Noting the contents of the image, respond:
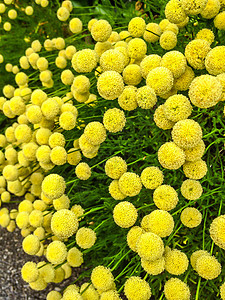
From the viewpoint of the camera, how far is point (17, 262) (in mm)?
1561

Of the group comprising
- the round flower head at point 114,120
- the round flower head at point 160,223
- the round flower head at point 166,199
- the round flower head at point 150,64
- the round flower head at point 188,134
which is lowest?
the round flower head at point 160,223

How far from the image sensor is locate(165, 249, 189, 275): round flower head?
0.74 m

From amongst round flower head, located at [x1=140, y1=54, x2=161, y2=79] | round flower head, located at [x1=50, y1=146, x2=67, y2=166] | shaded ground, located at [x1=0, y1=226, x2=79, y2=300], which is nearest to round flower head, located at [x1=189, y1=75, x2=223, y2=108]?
round flower head, located at [x1=140, y1=54, x2=161, y2=79]

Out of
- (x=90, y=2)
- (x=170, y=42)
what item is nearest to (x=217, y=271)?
(x=170, y=42)

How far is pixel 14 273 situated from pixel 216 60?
1.45 m

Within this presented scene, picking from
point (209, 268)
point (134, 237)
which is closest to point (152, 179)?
point (134, 237)

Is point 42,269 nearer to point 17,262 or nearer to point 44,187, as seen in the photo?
point 44,187

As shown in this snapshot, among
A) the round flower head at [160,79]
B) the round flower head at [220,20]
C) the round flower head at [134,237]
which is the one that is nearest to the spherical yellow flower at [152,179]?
the round flower head at [134,237]

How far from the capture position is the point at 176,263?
0.75 meters

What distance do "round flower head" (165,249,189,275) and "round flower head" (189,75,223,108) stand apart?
0.40m

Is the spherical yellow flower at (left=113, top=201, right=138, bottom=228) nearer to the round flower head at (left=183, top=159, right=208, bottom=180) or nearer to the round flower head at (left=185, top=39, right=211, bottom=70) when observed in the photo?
the round flower head at (left=183, top=159, right=208, bottom=180)

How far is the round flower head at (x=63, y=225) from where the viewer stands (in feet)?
2.58

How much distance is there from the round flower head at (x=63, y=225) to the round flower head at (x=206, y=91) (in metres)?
0.46

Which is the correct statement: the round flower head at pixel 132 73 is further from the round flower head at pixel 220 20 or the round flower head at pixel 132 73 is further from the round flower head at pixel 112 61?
the round flower head at pixel 220 20
